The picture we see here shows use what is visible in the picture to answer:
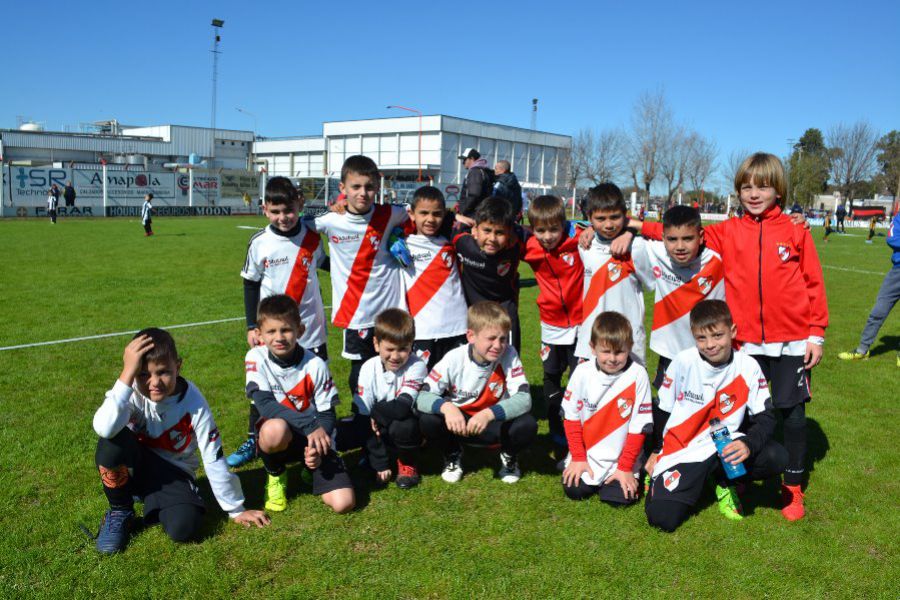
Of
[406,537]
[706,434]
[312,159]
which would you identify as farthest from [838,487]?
[312,159]

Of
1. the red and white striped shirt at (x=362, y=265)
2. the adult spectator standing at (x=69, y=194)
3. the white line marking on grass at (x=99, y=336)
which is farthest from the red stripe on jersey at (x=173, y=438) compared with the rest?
the adult spectator standing at (x=69, y=194)

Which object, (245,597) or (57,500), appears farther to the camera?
→ (57,500)

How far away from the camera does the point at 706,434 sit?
391 cm

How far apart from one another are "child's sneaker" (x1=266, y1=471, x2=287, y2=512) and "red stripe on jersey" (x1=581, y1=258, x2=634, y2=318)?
2.41m

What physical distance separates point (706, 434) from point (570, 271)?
1.49m

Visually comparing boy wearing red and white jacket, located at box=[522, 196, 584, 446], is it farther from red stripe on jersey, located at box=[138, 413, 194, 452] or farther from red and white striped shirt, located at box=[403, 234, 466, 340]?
red stripe on jersey, located at box=[138, 413, 194, 452]

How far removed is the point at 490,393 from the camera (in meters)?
4.28

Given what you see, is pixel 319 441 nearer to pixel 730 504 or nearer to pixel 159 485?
pixel 159 485

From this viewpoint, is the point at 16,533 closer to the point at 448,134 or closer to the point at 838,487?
the point at 838,487

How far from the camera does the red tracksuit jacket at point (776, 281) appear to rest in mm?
3914

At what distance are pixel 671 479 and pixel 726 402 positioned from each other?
591mm

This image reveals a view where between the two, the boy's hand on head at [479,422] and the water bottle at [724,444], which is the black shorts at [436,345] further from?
the water bottle at [724,444]

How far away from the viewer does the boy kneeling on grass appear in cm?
332

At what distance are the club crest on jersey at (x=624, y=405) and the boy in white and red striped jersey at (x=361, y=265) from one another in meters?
1.79
